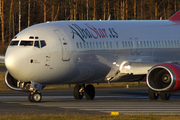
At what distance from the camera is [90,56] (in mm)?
26094

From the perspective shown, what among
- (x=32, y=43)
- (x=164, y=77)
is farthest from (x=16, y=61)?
(x=164, y=77)

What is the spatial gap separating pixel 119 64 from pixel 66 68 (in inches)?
148

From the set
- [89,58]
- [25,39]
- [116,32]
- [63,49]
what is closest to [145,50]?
[116,32]

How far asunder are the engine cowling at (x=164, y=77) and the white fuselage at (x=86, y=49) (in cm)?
157

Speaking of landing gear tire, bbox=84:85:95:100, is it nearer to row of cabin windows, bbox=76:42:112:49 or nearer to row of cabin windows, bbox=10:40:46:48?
row of cabin windows, bbox=76:42:112:49

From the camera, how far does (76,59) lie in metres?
25.4

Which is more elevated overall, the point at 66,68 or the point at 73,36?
the point at 73,36

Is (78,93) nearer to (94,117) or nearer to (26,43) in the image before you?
(26,43)

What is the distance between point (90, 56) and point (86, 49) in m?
0.45

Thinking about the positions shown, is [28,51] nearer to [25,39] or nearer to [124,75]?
[25,39]

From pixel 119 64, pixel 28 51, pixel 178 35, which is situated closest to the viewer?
pixel 28 51

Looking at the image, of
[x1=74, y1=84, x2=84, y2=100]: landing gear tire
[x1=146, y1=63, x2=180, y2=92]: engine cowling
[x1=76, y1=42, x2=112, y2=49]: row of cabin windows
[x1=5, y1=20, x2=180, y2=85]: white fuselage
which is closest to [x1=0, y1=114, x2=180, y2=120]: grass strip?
[x1=5, y1=20, x2=180, y2=85]: white fuselage

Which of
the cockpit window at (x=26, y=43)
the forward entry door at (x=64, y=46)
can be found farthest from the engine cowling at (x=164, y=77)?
the cockpit window at (x=26, y=43)

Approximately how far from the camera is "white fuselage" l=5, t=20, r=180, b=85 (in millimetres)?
24203
